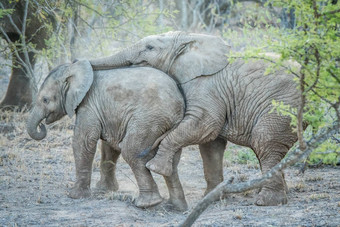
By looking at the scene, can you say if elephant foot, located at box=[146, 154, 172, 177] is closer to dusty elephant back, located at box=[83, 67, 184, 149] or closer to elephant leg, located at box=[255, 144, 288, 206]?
dusty elephant back, located at box=[83, 67, 184, 149]

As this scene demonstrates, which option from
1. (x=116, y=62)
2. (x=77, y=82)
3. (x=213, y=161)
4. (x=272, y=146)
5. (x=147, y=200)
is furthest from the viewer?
(x=213, y=161)

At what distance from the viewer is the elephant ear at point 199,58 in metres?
6.97

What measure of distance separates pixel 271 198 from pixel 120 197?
6.46 feet

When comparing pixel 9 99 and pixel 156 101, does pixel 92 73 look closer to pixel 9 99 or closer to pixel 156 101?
pixel 156 101

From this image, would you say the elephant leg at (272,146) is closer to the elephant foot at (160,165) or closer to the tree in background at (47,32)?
the elephant foot at (160,165)

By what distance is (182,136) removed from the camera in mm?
6727

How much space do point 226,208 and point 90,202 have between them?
1.74 meters

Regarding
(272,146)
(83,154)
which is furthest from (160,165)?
(272,146)

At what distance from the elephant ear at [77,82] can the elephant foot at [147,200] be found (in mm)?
1439

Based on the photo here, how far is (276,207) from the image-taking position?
638cm

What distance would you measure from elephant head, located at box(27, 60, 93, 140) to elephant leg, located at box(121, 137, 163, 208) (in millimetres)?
929

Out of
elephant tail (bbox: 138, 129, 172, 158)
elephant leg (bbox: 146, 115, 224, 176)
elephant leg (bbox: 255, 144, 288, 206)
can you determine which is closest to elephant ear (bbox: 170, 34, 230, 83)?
elephant leg (bbox: 146, 115, 224, 176)

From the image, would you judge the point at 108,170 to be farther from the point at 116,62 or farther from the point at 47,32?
the point at 47,32

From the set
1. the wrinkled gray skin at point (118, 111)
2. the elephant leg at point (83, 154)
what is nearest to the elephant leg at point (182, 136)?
the wrinkled gray skin at point (118, 111)
